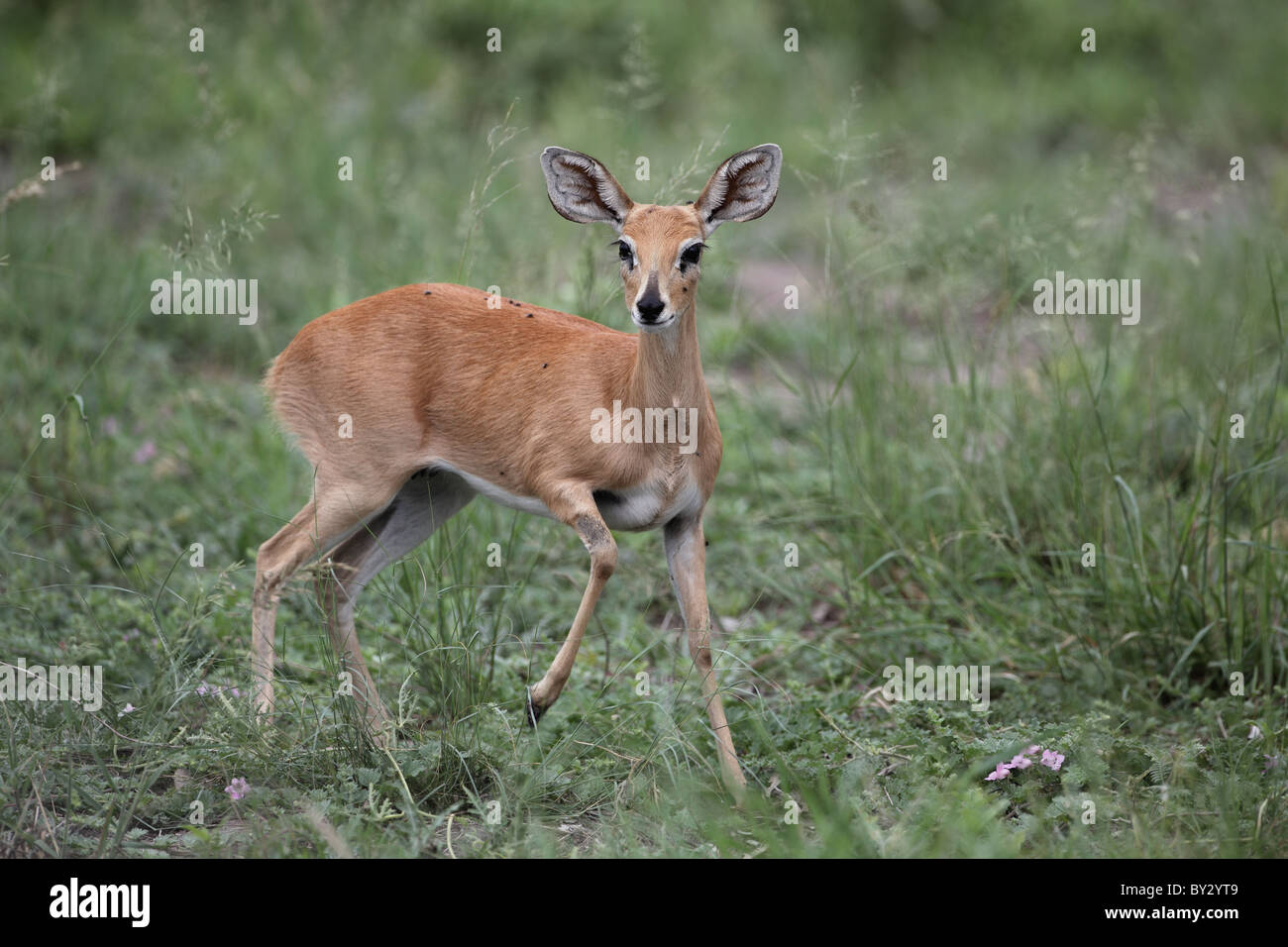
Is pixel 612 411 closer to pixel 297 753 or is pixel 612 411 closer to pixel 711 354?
pixel 297 753

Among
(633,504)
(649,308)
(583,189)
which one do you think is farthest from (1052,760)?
(583,189)

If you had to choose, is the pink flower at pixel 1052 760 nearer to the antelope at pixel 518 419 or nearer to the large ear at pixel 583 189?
the antelope at pixel 518 419

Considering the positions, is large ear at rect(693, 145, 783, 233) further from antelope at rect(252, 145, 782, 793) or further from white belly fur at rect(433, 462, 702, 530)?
white belly fur at rect(433, 462, 702, 530)

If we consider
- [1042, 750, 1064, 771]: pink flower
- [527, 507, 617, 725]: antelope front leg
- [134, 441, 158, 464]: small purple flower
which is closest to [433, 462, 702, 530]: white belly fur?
[527, 507, 617, 725]: antelope front leg

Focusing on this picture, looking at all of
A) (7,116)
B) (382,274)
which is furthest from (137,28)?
(382,274)

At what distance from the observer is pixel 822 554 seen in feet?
21.8

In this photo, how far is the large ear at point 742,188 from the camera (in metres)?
4.52

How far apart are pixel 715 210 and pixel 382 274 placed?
3894 mm

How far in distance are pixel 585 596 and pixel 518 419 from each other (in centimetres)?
76

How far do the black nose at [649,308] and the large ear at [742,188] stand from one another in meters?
0.51

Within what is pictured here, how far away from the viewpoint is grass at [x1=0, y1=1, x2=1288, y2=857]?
14.8 ft

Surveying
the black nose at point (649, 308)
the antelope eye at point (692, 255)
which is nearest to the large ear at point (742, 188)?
the antelope eye at point (692, 255)

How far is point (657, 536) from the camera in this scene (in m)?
6.98

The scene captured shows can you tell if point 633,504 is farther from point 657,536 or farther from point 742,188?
point 657,536
